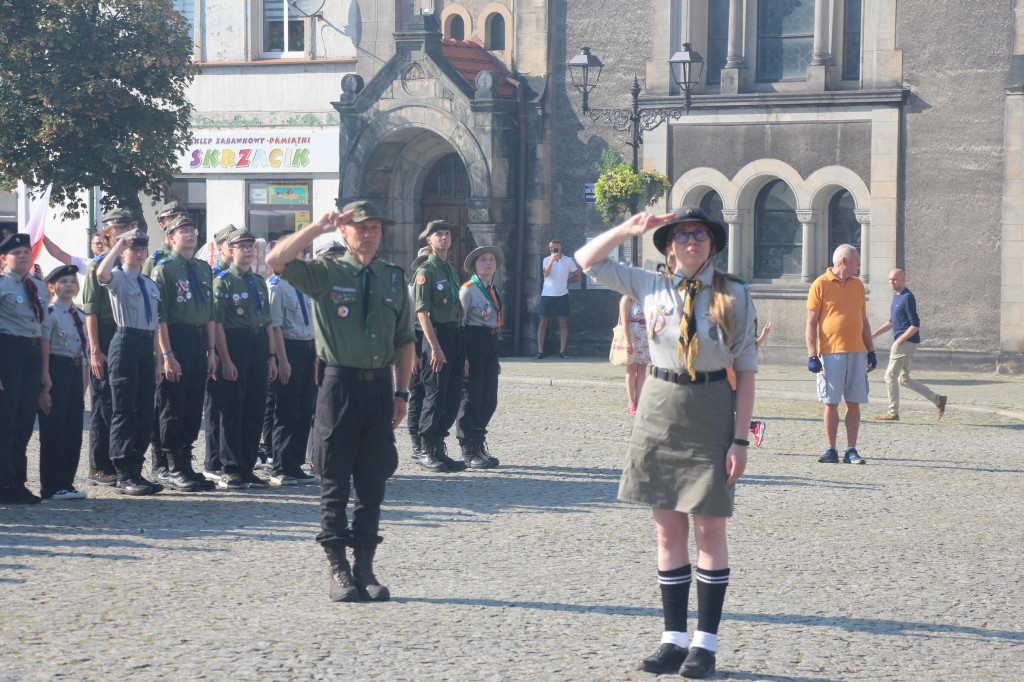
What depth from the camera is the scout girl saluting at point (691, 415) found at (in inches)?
230

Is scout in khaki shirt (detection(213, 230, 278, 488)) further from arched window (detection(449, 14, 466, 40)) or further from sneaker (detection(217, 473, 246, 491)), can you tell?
arched window (detection(449, 14, 466, 40))

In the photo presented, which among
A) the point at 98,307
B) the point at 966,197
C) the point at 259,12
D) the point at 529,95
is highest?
the point at 259,12

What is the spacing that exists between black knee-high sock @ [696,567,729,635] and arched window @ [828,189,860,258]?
56.4 feet

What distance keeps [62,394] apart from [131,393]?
0.54 m

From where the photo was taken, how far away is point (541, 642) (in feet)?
20.1

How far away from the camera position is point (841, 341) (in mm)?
12016

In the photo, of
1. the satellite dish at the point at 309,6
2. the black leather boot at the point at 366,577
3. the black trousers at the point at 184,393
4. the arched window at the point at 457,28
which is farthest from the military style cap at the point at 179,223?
the satellite dish at the point at 309,6

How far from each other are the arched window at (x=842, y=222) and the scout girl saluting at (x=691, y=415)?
670 inches

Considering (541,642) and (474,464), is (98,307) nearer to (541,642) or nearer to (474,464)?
(474,464)

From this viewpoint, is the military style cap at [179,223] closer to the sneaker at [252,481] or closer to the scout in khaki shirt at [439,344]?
the sneaker at [252,481]

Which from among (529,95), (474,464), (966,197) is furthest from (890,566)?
(529,95)

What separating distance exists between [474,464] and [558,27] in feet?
45.8

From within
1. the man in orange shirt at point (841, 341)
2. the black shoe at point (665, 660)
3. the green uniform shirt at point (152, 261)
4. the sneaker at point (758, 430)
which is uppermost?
the green uniform shirt at point (152, 261)

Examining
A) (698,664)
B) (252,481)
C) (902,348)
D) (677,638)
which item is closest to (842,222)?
(902,348)
